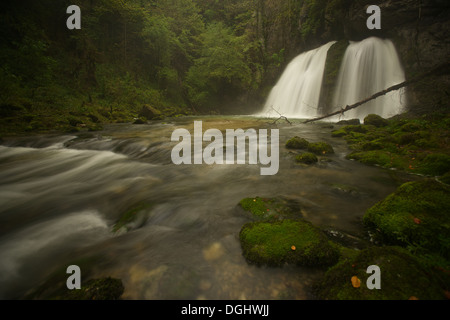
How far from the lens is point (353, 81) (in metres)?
15.9

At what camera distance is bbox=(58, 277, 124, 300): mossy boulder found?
179 cm

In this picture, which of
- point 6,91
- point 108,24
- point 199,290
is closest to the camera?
point 199,290

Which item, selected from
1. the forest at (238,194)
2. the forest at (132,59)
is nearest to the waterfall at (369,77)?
the forest at (238,194)

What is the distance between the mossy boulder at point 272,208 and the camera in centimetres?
304

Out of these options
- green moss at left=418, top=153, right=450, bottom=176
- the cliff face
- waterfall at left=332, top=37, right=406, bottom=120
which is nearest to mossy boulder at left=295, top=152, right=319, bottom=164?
green moss at left=418, top=153, right=450, bottom=176

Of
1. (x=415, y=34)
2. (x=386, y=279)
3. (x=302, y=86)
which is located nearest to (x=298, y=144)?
(x=386, y=279)

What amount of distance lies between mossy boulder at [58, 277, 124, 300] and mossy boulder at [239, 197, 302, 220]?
1.86 metres

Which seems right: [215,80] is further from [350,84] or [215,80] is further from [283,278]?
[283,278]

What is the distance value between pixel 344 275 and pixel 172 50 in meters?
31.4

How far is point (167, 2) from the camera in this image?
95.8 ft

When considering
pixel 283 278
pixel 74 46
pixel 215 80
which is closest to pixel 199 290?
pixel 283 278

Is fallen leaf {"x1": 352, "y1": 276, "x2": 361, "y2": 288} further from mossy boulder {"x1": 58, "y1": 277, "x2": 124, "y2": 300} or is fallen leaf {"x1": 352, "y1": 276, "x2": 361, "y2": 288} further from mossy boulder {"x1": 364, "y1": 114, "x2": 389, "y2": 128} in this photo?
mossy boulder {"x1": 364, "y1": 114, "x2": 389, "y2": 128}

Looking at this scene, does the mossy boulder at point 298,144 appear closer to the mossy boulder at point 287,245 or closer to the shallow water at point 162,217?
the shallow water at point 162,217

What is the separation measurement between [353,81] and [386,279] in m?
18.1
